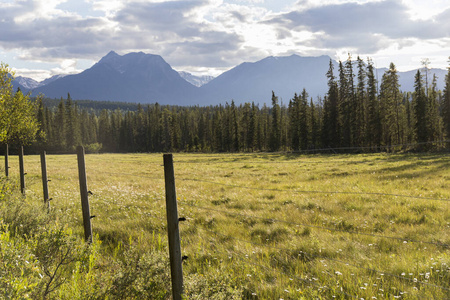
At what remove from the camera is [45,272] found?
450cm

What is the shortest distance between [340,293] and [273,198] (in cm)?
831

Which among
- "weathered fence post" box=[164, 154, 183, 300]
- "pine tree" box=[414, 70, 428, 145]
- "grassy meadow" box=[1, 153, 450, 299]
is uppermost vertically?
"pine tree" box=[414, 70, 428, 145]

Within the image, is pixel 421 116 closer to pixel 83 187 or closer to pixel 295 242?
pixel 295 242

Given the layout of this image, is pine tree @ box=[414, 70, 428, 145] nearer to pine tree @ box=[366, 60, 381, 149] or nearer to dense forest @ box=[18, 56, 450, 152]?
dense forest @ box=[18, 56, 450, 152]

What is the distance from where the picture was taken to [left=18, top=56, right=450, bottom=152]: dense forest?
59.2 m


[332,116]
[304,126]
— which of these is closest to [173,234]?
[332,116]

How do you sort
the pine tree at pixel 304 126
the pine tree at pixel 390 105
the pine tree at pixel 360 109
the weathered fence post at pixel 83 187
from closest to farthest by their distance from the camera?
the weathered fence post at pixel 83 187 < the pine tree at pixel 390 105 < the pine tree at pixel 360 109 < the pine tree at pixel 304 126

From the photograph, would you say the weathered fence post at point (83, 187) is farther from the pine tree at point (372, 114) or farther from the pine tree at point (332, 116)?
the pine tree at point (332, 116)

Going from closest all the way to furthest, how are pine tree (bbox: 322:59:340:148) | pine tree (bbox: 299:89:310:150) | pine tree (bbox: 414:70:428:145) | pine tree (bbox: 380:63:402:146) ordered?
1. pine tree (bbox: 414:70:428:145)
2. pine tree (bbox: 380:63:402:146)
3. pine tree (bbox: 322:59:340:148)
4. pine tree (bbox: 299:89:310:150)

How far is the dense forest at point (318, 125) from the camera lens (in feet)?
194

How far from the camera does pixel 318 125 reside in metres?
77.9

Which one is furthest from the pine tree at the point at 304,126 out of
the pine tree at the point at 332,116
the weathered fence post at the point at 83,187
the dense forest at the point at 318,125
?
the weathered fence post at the point at 83,187

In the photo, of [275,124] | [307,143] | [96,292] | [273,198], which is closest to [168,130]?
[275,124]

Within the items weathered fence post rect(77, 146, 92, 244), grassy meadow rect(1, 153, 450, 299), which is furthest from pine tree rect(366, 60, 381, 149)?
weathered fence post rect(77, 146, 92, 244)
